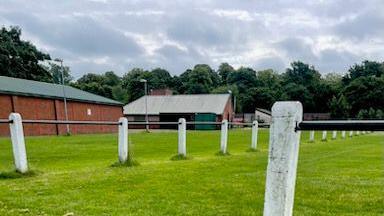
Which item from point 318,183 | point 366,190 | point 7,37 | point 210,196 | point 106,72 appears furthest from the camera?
point 106,72

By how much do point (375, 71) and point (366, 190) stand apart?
274 ft

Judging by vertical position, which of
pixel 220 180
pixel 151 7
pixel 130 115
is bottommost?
pixel 130 115

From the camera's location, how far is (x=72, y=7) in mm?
27844

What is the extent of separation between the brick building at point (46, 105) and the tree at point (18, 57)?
49.0ft

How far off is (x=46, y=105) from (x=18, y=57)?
72.8 ft

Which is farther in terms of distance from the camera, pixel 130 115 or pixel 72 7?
pixel 130 115

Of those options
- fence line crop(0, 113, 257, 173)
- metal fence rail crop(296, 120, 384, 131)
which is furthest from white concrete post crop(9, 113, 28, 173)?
metal fence rail crop(296, 120, 384, 131)

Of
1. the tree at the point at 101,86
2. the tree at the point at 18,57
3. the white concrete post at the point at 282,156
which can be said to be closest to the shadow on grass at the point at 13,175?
the white concrete post at the point at 282,156

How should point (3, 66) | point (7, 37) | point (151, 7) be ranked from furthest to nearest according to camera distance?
1. point (7, 37)
2. point (3, 66)
3. point (151, 7)

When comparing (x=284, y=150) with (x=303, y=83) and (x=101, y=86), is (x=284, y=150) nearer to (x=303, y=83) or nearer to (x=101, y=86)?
(x=101, y=86)

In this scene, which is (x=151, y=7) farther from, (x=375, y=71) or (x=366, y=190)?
(x=375, y=71)

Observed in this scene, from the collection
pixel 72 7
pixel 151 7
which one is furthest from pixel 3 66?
pixel 151 7

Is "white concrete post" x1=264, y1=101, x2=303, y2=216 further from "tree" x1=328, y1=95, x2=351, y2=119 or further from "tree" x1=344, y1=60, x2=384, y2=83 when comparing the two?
"tree" x1=344, y1=60, x2=384, y2=83

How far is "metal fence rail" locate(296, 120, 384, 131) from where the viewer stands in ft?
5.36
